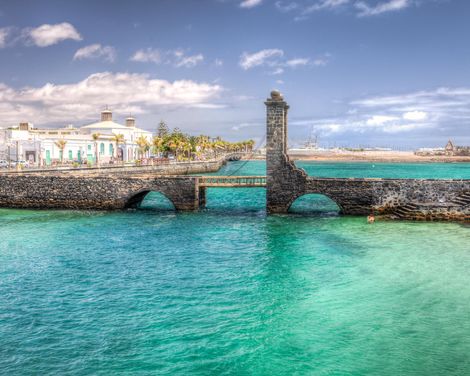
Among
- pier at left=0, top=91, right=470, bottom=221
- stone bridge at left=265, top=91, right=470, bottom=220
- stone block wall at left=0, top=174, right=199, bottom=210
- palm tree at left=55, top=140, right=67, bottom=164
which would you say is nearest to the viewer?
stone bridge at left=265, top=91, right=470, bottom=220

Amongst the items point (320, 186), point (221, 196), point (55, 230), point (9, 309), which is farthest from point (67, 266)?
point (221, 196)

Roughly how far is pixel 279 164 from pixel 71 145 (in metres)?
50.3

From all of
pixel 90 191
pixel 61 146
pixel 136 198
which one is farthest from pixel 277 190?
pixel 61 146

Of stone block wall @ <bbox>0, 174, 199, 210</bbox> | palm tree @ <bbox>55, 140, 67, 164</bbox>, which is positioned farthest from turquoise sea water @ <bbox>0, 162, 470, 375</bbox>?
palm tree @ <bbox>55, 140, 67, 164</bbox>

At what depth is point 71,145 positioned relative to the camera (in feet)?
239

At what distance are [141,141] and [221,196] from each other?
41.6 meters

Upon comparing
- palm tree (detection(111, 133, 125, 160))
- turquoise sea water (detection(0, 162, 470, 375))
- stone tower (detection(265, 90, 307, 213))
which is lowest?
turquoise sea water (detection(0, 162, 470, 375))

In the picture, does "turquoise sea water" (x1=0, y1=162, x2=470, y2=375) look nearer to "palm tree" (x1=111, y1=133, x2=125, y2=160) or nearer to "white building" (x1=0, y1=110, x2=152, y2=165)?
"white building" (x1=0, y1=110, x2=152, y2=165)

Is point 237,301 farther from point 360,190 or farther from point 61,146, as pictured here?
point 61,146

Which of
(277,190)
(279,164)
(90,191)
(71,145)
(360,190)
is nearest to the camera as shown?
(360,190)

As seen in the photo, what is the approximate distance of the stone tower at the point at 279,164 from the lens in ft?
102

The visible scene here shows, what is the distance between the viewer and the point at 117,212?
3384 cm

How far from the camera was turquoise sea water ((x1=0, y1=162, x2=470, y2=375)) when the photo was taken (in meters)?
11.3

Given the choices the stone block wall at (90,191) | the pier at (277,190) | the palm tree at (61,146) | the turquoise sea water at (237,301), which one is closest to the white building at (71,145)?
the palm tree at (61,146)
